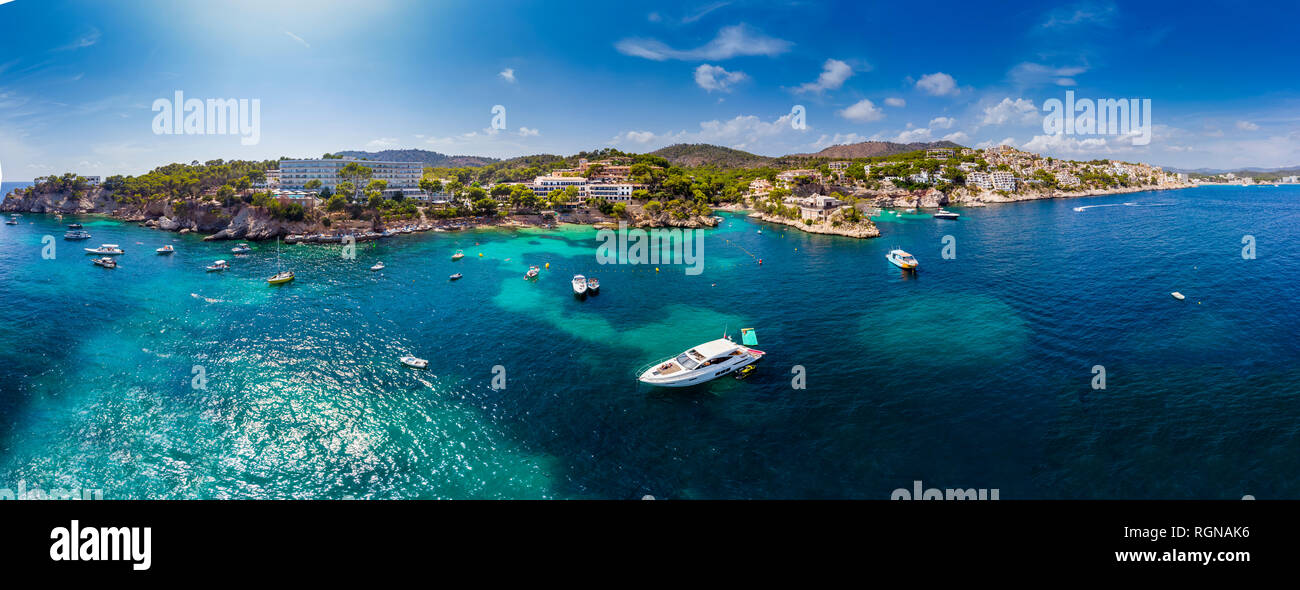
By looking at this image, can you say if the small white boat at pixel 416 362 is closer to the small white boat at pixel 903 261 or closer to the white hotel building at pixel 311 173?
the small white boat at pixel 903 261

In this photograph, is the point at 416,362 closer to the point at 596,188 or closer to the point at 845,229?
the point at 845,229

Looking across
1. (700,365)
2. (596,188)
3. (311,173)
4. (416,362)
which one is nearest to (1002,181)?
(596,188)

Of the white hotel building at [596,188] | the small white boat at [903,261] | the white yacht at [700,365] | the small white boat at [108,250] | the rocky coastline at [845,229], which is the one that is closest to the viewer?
the white yacht at [700,365]

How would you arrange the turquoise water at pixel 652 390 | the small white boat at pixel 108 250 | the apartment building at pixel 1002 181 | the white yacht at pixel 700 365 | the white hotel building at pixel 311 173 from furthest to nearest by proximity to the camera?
the apartment building at pixel 1002 181
the white hotel building at pixel 311 173
the small white boat at pixel 108 250
the white yacht at pixel 700 365
the turquoise water at pixel 652 390

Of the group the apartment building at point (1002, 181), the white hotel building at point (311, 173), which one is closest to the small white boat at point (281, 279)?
the white hotel building at point (311, 173)

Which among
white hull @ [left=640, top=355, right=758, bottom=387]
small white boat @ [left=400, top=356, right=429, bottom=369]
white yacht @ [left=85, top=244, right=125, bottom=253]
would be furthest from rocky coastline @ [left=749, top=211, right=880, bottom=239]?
white yacht @ [left=85, top=244, right=125, bottom=253]

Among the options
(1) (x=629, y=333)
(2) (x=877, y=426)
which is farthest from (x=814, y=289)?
(2) (x=877, y=426)

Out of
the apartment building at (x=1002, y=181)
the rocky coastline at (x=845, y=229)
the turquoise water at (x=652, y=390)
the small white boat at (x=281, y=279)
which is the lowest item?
the turquoise water at (x=652, y=390)
